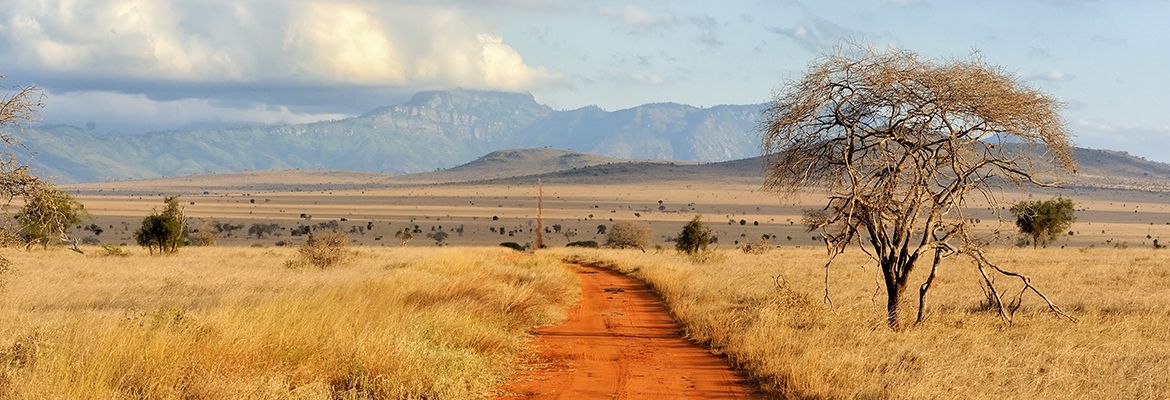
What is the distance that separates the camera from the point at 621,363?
12.5 meters

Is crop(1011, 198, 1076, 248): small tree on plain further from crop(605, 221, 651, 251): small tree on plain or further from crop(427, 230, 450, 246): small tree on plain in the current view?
crop(427, 230, 450, 246): small tree on plain

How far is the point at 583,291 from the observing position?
24531 millimetres

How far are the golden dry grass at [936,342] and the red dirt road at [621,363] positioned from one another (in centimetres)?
54

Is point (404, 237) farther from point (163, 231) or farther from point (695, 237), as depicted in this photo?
point (695, 237)

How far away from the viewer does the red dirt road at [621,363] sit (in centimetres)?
1052

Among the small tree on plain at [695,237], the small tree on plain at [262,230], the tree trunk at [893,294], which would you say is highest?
the tree trunk at [893,294]

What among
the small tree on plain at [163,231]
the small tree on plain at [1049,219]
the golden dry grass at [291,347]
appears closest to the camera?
the golden dry grass at [291,347]

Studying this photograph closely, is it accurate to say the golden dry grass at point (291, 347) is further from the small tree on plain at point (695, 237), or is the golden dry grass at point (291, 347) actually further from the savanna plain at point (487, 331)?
the small tree on plain at point (695, 237)

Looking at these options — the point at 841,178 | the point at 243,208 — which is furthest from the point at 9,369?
the point at 243,208

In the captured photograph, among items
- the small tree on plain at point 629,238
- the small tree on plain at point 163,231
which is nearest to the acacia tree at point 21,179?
the small tree on plain at point 163,231

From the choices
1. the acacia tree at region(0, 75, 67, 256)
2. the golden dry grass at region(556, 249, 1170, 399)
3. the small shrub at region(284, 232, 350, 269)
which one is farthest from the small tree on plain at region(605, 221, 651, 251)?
the acacia tree at region(0, 75, 67, 256)

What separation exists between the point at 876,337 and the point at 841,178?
10.9 feet

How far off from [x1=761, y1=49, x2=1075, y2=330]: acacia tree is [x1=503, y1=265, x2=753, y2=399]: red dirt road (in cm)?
323

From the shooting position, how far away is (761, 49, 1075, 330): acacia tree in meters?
14.2
